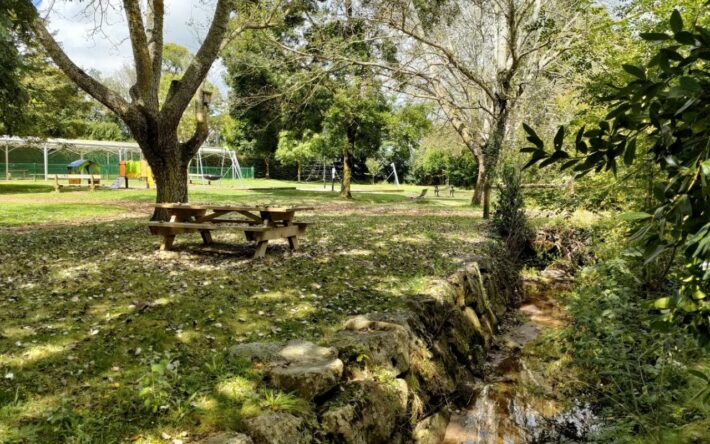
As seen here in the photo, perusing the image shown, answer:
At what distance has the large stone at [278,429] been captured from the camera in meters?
2.82

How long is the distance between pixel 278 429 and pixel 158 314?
7.77 ft

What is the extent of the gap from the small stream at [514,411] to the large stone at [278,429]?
203 centimetres

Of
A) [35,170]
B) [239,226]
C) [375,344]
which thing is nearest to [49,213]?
[239,226]

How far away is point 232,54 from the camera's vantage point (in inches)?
882

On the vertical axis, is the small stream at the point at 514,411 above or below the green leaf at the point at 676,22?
below

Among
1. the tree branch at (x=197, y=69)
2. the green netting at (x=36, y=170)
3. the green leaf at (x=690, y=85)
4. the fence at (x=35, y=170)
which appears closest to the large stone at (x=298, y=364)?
the green leaf at (x=690, y=85)

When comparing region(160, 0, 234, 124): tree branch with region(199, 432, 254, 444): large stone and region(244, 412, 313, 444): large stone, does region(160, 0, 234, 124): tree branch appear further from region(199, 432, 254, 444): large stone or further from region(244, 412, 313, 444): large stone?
region(199, 432, 254, 444): large stone

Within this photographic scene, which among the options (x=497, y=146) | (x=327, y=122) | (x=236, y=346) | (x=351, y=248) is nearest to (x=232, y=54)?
(x=327, y=122)

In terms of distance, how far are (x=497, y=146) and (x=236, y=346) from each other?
10.9 m

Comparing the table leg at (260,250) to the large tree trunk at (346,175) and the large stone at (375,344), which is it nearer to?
the large stone at (375,344)

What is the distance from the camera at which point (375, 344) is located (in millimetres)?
4227

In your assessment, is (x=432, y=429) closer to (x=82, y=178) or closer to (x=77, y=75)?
(x=77, y=75)

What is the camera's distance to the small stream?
454cm

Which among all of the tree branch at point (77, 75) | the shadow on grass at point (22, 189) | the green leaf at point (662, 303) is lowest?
the shadow on grass at point (22, 189)
